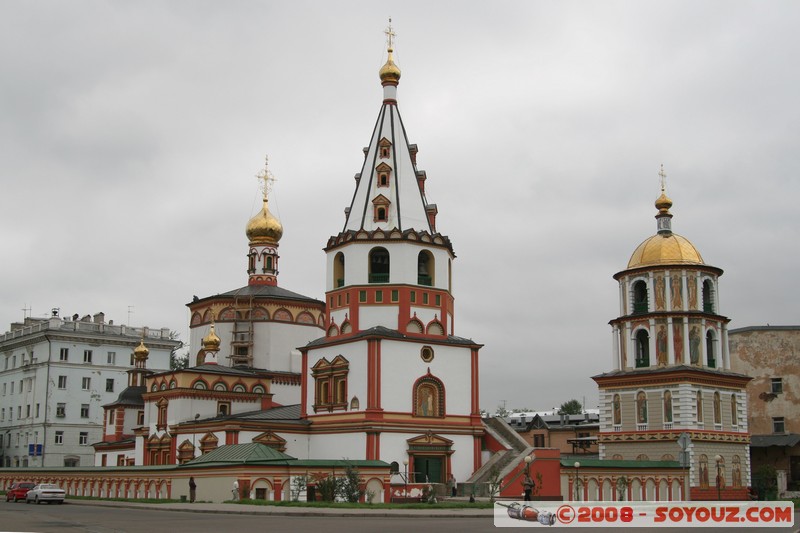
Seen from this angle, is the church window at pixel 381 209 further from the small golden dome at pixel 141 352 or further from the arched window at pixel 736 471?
the small golden dome at pixel 141 352

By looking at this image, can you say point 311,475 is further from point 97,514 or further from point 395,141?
point 395,141

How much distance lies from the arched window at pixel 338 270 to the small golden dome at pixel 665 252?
1436cm

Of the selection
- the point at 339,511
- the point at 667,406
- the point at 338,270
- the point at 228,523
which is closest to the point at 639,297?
the point at 667,406

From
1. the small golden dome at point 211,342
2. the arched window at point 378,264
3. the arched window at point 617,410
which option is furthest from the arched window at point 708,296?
the small golden dome at point 211,342

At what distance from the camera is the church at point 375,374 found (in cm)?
4259

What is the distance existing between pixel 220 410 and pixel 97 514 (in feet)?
68.5

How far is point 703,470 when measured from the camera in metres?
43.9

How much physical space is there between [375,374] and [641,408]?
512 inches

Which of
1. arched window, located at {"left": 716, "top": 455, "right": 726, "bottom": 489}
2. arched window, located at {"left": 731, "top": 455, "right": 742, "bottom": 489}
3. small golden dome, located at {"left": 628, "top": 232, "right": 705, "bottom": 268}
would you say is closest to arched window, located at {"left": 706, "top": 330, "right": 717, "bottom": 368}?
small golden dome, located at {"left": 628, "top": 232, "right": 705, "bottom": 268}

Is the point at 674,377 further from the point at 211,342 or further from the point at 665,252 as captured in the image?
the point at 211,342

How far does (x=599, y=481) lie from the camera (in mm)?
40875

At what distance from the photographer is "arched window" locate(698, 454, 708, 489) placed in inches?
1721

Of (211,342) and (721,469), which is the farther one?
(211,342)

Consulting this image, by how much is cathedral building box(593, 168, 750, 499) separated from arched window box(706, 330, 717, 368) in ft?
0.16
